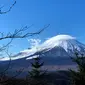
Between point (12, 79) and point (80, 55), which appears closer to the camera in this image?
point (12, 79)

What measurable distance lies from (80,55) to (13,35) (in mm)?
23503

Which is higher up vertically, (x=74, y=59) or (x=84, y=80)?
(x=74, y=59)

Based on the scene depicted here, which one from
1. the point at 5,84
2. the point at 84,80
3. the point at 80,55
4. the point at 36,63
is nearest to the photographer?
the point at 5,84

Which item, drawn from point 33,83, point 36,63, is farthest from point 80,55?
point 36,63

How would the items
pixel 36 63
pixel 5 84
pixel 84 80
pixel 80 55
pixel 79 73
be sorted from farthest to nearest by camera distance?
pixel 36 63, pixel 80 55, pixel 79 73, pixel 84 80, pixel 5 84

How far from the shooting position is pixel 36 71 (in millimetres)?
61719

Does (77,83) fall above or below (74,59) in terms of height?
below

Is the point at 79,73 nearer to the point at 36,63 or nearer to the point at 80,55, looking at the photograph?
the point at 80,55

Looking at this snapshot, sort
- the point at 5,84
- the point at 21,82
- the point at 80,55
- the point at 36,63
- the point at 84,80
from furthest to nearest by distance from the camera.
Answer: the point at 36,63, the point at 80,55, the point at 84,80, the point at 21,82, the point at 5,84

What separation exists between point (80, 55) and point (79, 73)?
2.12 meters

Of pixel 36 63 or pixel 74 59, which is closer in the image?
pixel 74 59

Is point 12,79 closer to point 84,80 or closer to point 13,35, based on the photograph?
point 13,35

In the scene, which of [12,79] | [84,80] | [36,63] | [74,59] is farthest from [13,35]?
[36,63]

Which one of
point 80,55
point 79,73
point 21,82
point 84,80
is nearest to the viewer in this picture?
point 21,82
